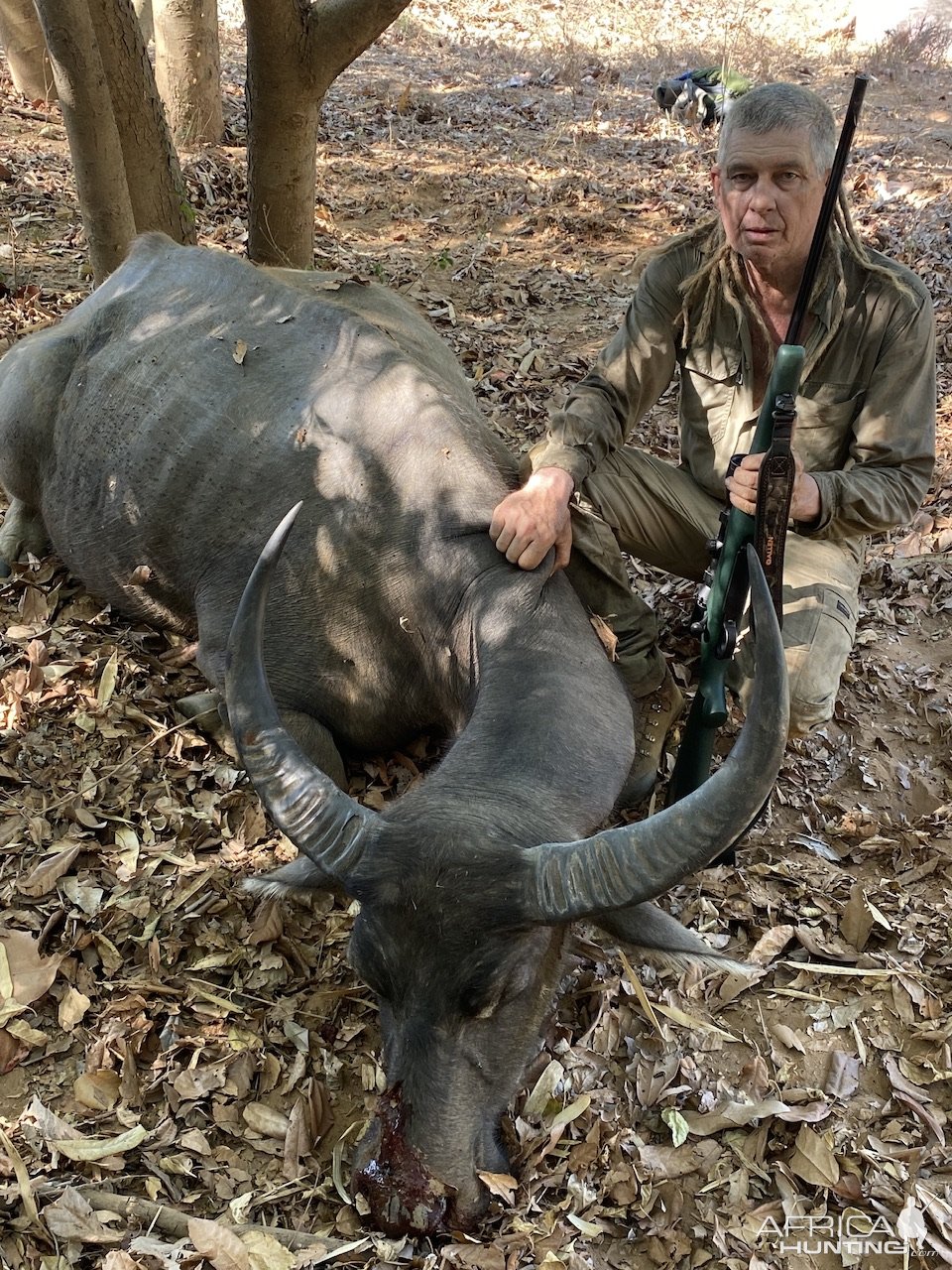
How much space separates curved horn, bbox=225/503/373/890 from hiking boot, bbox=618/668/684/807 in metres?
1.53

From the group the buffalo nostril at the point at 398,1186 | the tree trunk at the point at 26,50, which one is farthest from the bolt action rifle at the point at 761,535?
the tree trunk at the point at 26,50

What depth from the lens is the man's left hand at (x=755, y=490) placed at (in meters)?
3.94

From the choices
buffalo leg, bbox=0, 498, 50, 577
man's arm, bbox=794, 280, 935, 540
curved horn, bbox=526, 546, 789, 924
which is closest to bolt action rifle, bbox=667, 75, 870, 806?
man's arm, bbox=794, 280, 935, 540

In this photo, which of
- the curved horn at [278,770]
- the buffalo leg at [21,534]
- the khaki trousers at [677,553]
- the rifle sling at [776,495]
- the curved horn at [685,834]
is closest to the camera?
the curved horn at [685,834]

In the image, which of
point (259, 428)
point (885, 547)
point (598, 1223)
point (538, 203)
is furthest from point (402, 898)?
point (538, 203)

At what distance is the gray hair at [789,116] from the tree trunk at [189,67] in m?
8.15

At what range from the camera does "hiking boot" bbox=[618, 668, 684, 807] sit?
4.48m

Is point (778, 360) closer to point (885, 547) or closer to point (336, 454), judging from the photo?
point (336, 454)

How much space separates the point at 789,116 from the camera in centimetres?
408

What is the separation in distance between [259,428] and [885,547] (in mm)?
4206

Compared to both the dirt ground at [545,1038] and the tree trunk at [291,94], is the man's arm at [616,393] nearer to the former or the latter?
the dirt ground at [545,1038]

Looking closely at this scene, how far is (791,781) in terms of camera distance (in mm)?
4949

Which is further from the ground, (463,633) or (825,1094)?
(463,633)
